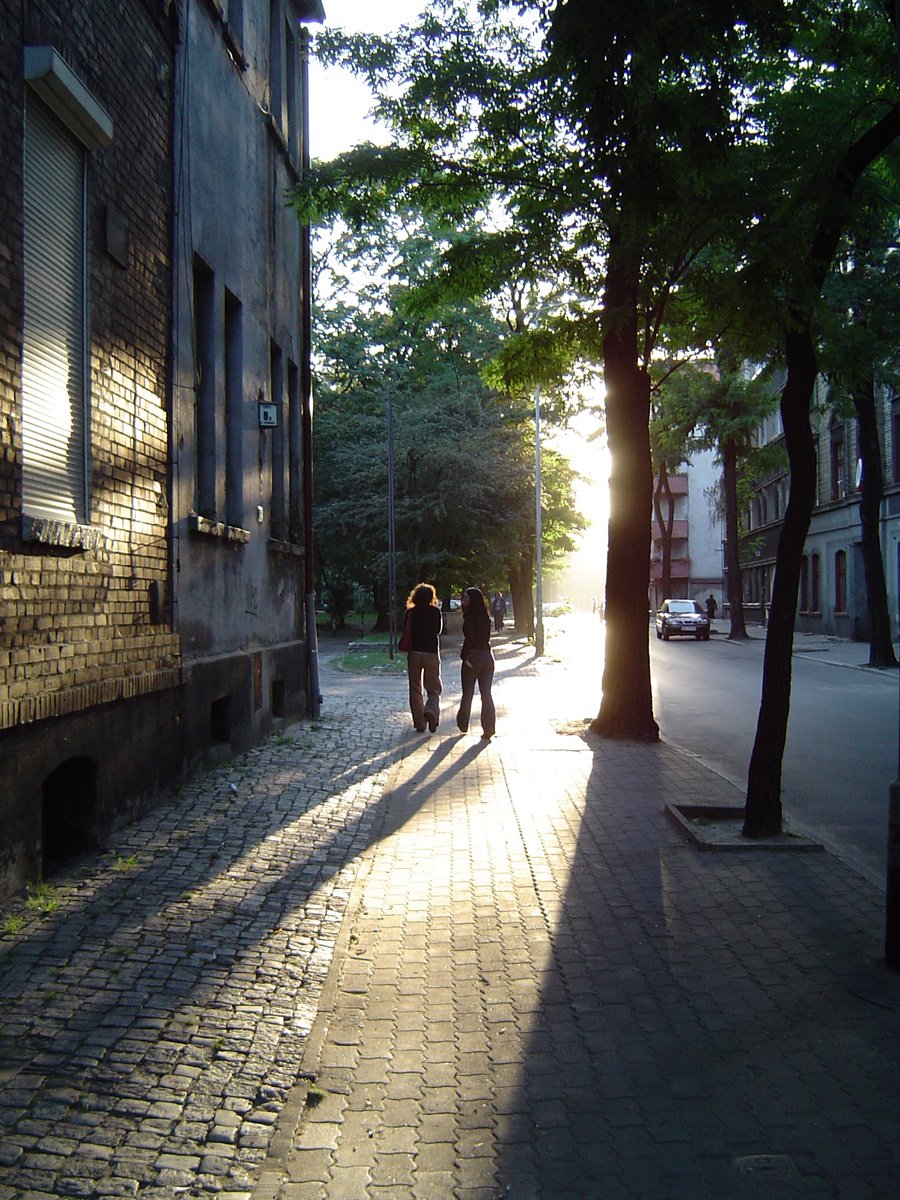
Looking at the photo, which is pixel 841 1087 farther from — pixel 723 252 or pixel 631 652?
pixel 631 652

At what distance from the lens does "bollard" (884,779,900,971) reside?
512 cm

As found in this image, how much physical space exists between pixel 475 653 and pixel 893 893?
9.01 metres

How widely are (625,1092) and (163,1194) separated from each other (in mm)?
1547

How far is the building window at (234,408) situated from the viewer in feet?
40.3

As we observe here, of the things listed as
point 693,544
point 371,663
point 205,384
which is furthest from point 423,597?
point 693,544

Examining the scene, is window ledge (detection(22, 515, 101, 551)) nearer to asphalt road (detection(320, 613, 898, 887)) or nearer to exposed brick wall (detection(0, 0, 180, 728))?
exposed brick wall (detection(0, 0, 180, 728))

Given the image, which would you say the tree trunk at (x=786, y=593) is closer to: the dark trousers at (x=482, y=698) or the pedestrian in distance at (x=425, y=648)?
the dark trousers at (x=482, y=698)

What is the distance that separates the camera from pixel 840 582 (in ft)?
145

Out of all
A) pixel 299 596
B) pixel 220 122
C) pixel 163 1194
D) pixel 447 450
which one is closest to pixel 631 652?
pixel 299 596

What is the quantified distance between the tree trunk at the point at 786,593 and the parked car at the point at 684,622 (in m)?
37.9

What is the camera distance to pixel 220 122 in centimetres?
1145

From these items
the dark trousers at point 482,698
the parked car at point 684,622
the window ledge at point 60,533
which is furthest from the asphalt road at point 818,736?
the parked car at point 684,622

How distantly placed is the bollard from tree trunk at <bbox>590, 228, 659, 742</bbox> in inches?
309

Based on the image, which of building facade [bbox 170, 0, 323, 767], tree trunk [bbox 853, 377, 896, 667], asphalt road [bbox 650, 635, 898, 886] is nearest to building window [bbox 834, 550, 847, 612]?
asphalt road [bbox 650, 635, 898, 886]
